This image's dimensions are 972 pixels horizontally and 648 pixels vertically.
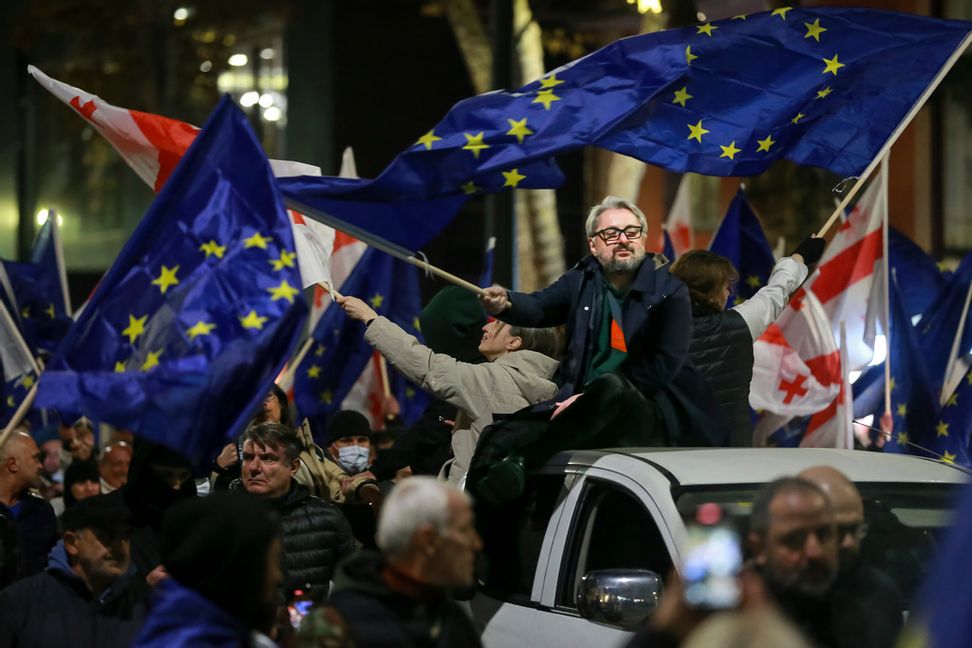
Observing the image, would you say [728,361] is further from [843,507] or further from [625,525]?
[843,507]

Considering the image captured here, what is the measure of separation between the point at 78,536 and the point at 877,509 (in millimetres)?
2754

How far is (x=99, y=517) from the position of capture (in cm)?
614

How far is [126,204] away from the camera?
28797 mm

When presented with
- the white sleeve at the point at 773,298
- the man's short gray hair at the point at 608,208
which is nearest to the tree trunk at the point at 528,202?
the white sleeve at the point at 773,298

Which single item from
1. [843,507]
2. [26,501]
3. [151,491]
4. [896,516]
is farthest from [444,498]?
[26,501]

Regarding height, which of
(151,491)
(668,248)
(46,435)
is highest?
(151,491)

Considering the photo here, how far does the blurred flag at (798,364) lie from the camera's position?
36.6 ft

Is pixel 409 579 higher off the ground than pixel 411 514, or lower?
lower

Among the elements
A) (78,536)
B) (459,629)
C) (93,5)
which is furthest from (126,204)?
(459,629)

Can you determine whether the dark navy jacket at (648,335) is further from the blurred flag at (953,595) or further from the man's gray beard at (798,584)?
the blurred flag at (953,595)

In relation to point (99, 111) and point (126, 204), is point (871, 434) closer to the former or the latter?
point (99, 111)

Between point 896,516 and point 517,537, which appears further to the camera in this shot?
point 517,537

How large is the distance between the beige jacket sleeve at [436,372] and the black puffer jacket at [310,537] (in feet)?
2.10

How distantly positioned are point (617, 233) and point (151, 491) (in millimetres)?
2083
